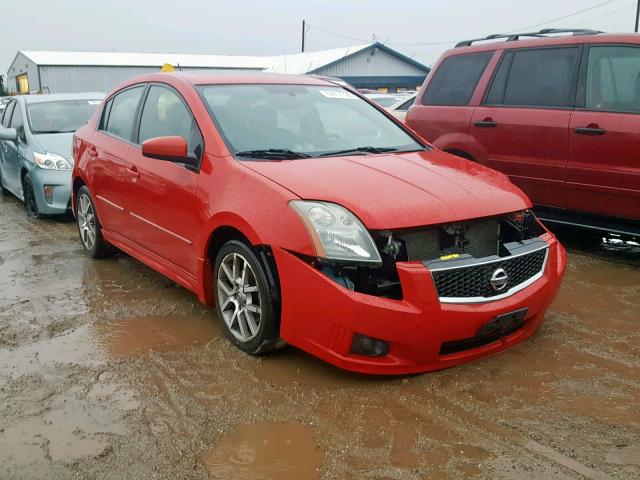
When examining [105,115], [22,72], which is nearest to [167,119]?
[105,115]

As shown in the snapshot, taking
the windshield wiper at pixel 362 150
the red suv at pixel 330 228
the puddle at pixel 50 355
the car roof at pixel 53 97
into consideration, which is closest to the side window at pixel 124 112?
the red suv at pixel 330 228

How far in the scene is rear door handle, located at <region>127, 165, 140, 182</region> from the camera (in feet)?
15.2

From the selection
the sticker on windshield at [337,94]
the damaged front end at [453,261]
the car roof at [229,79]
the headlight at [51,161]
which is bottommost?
the headlight at [51,161]

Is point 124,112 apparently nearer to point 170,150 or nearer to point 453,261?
point 170,150

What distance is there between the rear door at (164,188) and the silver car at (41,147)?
316cm

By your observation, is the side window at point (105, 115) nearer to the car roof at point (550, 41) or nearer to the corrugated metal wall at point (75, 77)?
the car roof at point (550, 41)

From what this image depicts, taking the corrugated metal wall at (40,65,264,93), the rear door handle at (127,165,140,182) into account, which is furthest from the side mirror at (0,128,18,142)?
the corrugated metal wall at (40,65,264,93)

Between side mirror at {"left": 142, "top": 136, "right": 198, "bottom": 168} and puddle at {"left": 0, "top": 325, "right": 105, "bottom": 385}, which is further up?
side mirror at {"left": 142, "top": 136, "right": 198, "bottom": 168}

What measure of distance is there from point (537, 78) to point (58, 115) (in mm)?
6081

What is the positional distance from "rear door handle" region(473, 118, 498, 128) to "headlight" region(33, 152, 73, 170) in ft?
15.6

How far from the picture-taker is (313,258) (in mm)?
3168

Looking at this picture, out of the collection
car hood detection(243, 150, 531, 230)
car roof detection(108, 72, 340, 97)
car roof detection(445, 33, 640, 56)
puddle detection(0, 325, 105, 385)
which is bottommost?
puddle detection(0, 325, 105, 385)

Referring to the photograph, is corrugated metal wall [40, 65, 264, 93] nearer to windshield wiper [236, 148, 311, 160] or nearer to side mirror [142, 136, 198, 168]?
side mirror [142, 136, 198, 168]

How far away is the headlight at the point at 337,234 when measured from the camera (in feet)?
10.3
